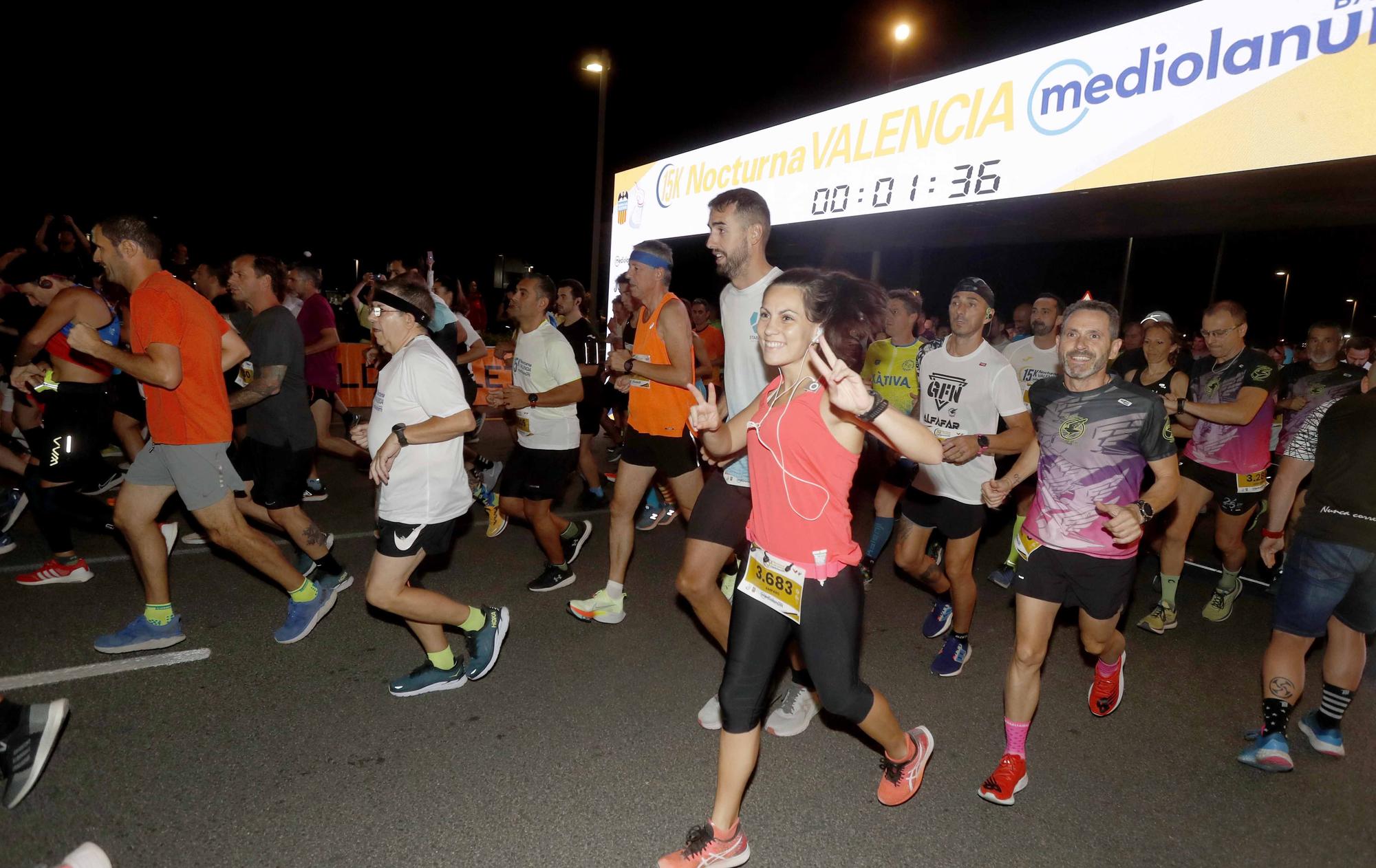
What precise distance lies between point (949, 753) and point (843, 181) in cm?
816

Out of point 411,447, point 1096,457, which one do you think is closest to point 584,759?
point 411,447

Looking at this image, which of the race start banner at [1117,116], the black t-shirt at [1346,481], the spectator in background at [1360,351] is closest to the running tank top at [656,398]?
the black t-shirt at [1346,481]

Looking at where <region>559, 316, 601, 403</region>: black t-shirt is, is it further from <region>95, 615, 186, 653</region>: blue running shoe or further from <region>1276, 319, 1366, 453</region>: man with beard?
<region>1276, 319, 1366, 453</region>: man with beard

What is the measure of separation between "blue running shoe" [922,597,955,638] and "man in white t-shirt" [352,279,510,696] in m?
2.95

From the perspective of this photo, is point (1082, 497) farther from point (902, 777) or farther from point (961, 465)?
point (902, 777)

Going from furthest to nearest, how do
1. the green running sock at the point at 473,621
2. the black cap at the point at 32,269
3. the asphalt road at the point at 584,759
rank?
the black cap at the point at 32,269, the green running sock at the point at 473,621, the asphalt road at the point at 584,759

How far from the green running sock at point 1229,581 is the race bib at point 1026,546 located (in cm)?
310

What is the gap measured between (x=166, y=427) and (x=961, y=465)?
4173 mm

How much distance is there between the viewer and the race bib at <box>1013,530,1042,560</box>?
332 centimetres

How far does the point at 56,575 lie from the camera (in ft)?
16.6

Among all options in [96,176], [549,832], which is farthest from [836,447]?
[96,176]

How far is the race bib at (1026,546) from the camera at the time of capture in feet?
10.9

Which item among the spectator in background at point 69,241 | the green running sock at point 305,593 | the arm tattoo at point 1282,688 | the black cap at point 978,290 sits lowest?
the green running sock at point 305,593

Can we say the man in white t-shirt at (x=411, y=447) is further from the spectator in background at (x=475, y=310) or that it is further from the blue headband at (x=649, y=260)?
the spectator in background at (x=475, y=310)
